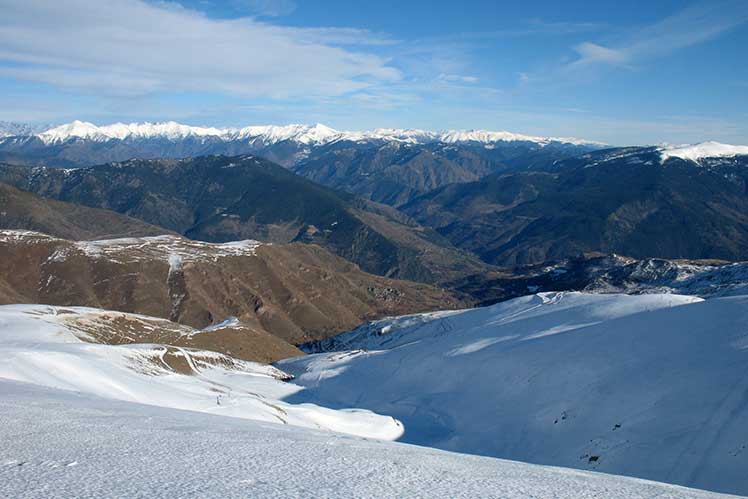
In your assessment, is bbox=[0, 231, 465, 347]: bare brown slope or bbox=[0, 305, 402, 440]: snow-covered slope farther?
bbox=[0, 231, 465, 347]: bare brown slope

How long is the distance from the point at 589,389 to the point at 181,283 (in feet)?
425

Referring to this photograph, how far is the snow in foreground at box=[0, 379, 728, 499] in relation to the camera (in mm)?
9344

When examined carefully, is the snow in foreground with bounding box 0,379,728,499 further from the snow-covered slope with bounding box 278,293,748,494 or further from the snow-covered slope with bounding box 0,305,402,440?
the snow-covered slope with bounding box 0,305,402,440

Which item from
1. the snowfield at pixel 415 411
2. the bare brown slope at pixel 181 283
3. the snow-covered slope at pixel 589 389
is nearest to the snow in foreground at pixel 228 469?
the snowfield at pixel 415 411

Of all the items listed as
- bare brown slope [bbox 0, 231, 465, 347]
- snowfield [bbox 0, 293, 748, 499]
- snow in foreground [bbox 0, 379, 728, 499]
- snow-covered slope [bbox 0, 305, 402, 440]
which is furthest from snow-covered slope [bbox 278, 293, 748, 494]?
bare brown slope [bbox 0, 231, 465, 347]

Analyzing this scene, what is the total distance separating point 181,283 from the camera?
14512 centimetres

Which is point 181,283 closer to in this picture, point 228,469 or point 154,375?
point 154,375

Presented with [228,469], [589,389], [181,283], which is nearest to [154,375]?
[589,389]

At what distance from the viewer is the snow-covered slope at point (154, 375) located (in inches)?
1487

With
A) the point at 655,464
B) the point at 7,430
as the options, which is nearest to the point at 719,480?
the point at 655,464

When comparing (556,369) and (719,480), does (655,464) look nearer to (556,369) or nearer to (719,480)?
(719,480)

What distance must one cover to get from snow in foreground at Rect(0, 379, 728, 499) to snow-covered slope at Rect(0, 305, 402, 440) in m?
24.4

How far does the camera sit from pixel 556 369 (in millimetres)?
40719

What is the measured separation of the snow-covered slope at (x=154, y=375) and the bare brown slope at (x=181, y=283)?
172 ft
